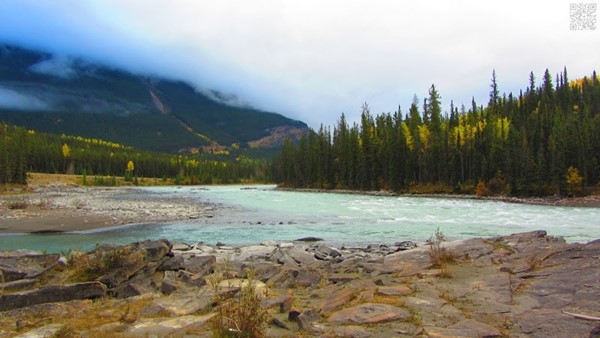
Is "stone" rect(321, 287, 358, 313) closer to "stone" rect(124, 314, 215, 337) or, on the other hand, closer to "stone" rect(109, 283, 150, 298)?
"stone" rect(124, 314, 215, 337)

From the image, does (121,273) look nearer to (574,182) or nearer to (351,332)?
(351,332)

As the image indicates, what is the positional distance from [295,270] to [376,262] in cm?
348

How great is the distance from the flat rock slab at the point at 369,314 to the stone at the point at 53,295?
6.82m

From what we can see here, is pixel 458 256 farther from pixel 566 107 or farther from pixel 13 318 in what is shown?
pixel 566 107

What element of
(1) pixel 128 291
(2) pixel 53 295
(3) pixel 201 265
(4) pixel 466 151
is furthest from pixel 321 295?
(4) pixel 466 151

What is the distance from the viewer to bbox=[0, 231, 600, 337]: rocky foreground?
7.48 metres

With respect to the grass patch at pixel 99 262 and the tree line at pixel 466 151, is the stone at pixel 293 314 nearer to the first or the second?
the grass patch at pixel 99 262

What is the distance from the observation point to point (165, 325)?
7953mm

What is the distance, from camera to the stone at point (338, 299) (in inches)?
346

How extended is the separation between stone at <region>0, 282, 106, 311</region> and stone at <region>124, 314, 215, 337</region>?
346cm

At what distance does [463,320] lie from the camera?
776cm

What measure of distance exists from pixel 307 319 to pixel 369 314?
122cm

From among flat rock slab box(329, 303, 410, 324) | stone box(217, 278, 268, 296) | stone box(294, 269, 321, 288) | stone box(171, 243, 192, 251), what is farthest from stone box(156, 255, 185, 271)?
flat rock slab box(329, 303, 410, 324)

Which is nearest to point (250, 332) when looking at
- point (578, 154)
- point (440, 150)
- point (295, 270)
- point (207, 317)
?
point (207, 317)
